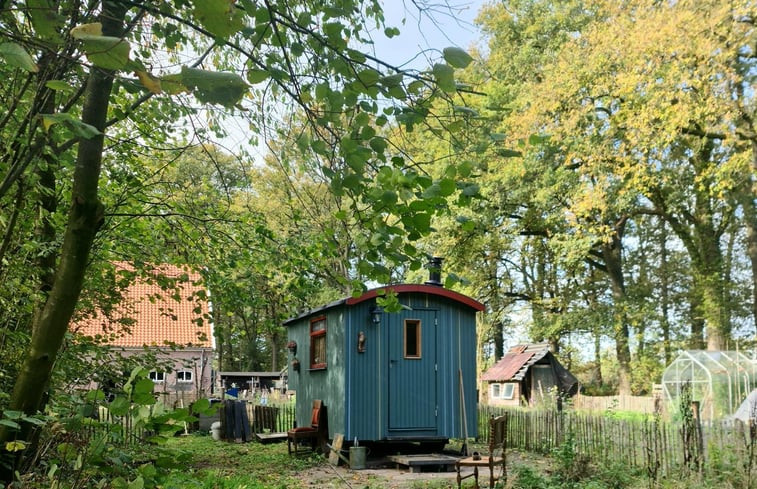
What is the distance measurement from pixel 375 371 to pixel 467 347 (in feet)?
6.27

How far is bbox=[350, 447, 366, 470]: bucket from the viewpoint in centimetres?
1059

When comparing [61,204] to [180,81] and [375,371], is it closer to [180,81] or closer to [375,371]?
[180,81]

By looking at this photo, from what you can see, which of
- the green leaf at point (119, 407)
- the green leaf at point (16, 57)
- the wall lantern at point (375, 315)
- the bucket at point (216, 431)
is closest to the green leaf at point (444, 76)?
the green leaf at point (16, 57)

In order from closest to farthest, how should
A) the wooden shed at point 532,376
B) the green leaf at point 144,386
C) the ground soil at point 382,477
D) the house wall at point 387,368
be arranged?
the green leaf at point 144,386, the ground soil at point 382,477, the house wall at point 387,368, the wooden shed at point 532,376

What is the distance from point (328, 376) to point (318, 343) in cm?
102

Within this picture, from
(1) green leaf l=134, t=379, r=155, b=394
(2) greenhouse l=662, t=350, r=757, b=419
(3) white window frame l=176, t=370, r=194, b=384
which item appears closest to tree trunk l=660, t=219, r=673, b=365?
(2) greenhouse l=662, t=350, r=757, b=419

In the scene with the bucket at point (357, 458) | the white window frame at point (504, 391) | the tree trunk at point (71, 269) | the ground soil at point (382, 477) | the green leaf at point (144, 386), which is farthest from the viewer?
the white window frame at point (504, 391)

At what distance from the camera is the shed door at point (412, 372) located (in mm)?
11398

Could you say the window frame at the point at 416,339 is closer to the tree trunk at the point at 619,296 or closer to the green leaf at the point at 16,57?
the green leaf at the point at 16,57

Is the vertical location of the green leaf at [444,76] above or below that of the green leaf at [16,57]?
above

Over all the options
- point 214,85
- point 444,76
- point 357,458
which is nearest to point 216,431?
point 357,458

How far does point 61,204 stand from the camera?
6.07m

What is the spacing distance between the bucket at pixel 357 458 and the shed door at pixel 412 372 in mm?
785

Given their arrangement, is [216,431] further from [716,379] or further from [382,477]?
[716,379]
